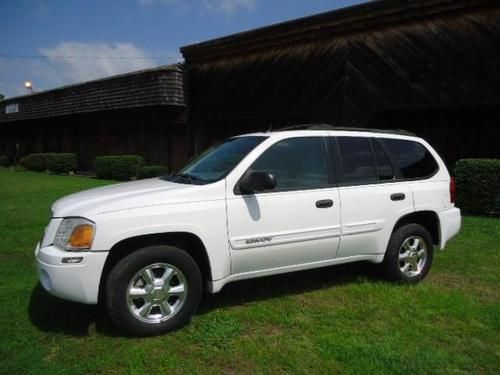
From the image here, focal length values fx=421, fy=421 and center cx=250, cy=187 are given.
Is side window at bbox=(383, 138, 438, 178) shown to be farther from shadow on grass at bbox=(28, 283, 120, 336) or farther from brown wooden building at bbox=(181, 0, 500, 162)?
brown wooden building at bbox=(181, 0, 500, 162)

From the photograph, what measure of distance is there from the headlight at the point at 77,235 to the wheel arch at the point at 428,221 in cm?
339

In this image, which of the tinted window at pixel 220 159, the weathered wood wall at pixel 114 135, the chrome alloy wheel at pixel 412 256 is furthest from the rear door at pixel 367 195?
the weathered wood wall at pixel 114 135

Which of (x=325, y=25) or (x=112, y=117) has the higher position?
(x=325, y=25)

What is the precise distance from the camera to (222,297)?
4457 millimetres

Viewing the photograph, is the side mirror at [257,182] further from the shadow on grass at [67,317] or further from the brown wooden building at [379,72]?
the brown wooden building at [379,72]

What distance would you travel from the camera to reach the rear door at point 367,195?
4.43 m

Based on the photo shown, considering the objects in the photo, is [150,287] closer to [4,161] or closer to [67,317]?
[67,317]

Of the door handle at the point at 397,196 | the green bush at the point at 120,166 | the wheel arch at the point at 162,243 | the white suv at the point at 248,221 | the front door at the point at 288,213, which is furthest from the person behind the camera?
the green bush at the point at 120,166

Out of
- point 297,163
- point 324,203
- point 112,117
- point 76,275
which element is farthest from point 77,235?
point 112,117

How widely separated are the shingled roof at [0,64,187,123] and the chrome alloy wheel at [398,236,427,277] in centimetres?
1369

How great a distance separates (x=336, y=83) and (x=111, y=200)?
10790 millimetres

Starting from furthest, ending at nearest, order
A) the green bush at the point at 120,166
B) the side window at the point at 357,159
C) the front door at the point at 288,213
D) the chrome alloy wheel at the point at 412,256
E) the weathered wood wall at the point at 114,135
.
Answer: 1. the weathered wood wall at the point at 114,135
2. the green bush at the point at 120,166
3. the chrome alloy wheel at the point at 412,256
4. the side window at the point at 357,159
5. the front door at the point at 288,213

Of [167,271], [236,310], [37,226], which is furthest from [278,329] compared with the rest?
[37,226]

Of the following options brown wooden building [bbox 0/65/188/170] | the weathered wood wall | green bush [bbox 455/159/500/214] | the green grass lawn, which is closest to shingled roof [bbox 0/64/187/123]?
brown wooden building [bbox 0/65/188/170]
